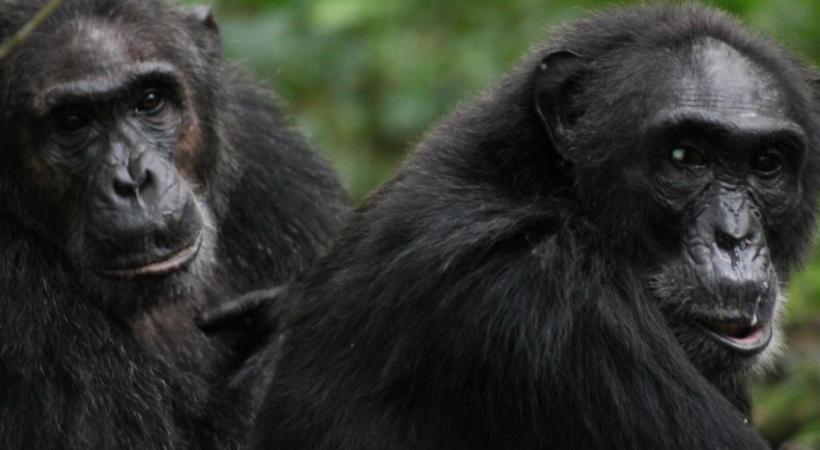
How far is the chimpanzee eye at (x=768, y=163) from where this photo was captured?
26.1 ft

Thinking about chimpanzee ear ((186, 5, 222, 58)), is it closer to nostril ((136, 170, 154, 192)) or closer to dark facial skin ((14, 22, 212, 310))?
dark facial skin ((14, 22, 212, 310))

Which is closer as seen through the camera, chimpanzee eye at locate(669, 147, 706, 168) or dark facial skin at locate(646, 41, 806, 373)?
dark facial skin at locate(646, 41, 806, 373)

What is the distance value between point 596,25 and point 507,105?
59 centimetres

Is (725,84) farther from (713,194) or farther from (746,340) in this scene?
(746,340)

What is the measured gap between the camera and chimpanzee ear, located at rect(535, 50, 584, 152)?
8273mm

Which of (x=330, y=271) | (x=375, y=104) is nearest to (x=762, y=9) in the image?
(x=375, y=104)

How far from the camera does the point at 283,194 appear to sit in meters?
10.9

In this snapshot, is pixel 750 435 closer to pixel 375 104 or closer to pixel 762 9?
pixel 762 9

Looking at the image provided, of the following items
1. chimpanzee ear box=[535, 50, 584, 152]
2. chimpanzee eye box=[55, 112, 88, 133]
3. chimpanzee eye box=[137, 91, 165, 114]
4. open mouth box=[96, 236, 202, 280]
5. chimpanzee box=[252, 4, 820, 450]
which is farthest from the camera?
chimpanzee eye box=[137, 91, 165, 114]

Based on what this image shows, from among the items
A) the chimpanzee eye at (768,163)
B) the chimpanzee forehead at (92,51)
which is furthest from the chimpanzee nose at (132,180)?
the chimpanzee eye at (768,163)

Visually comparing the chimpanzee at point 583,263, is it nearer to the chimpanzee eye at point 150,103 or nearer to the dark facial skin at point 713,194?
the dark facial skin at point 713,194

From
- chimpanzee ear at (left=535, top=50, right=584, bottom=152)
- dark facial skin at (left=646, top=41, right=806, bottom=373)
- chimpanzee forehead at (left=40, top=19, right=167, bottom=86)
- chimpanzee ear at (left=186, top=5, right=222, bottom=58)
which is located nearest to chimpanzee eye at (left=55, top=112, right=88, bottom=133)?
chimpanzee forehead at (left=40, top=19, right=167, bottom=86)

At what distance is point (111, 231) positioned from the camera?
8.91 metres

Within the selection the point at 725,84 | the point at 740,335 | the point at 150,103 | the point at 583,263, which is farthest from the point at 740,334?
the point at 150,103
